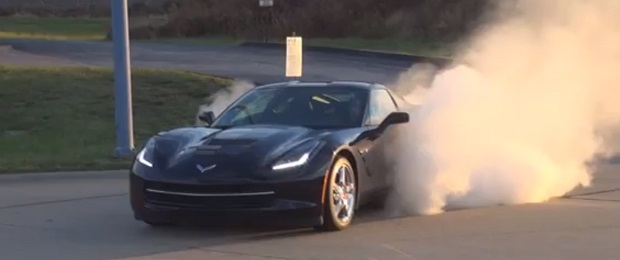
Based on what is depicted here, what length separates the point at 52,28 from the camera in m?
70.1

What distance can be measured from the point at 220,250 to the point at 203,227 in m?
1.15

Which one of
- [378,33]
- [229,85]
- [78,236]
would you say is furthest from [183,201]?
[378,33]

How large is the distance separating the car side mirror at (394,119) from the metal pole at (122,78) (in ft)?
19.9

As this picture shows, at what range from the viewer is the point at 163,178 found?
10156 millimetres

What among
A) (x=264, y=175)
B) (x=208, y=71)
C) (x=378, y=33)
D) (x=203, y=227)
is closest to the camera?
(x=264, y=175)

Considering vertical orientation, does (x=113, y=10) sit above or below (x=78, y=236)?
above

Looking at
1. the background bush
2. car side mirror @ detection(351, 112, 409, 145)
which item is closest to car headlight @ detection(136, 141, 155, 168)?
car side mirror @ detection(351, 112, 409, 145)

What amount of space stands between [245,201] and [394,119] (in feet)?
6.93

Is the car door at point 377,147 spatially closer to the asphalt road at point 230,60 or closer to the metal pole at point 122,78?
the metal pole at point 122,78

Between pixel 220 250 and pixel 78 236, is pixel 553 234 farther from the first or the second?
pixel 78 236

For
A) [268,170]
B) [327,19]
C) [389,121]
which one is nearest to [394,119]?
[389,121]

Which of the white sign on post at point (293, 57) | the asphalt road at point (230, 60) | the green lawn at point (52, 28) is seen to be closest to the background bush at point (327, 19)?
the green lawn at point (52, 28)

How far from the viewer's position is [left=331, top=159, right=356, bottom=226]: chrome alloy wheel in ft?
34.1

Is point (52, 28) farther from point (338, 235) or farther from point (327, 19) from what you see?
point (338, 235)
